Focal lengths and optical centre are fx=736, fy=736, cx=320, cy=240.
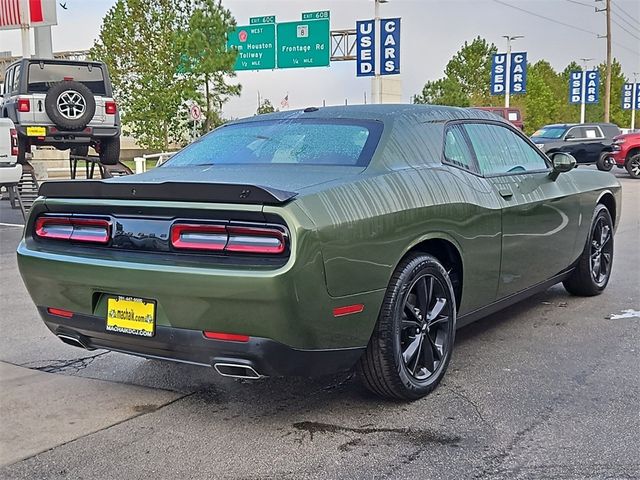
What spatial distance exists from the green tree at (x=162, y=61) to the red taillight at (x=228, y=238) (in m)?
23.4

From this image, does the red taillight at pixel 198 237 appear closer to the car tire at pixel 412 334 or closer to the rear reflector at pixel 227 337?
the rear reflector at pixel 227 337

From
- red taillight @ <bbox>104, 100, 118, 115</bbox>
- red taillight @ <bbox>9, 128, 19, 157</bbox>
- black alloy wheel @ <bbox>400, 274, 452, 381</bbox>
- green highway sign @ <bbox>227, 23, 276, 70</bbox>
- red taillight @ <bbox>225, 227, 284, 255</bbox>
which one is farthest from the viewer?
green highway sign @ <bbox>227, 23, 276, 70</bbox>

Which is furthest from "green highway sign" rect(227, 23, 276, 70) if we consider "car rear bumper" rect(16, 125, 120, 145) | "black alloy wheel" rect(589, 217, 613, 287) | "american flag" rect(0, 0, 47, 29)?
"black alloy wheel" rect(589, 217, 613, 287)

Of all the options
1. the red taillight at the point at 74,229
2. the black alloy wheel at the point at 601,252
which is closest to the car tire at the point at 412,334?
the red taillight at the point at 74,229

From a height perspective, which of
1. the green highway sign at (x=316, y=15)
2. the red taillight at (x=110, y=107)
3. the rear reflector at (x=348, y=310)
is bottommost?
the rear reflector at (x=348, y=310)

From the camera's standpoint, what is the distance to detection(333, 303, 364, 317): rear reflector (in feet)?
10.6

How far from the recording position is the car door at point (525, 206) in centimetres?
460

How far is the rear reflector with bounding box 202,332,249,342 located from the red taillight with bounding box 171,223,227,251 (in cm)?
37

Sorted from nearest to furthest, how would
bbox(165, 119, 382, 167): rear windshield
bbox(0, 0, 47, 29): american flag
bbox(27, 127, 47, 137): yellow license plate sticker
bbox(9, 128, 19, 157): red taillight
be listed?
bbox(165, 119, 382, 167): rear windshield → bbox(9, 128, 19, 157): red taillight → bbox(27, 127, 47, 137): yellow license plate sticker → bbox(0, 0, 47, 29): american flag

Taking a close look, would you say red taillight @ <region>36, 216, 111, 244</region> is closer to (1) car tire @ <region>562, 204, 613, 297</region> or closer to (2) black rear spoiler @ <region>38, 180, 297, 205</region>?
(2) black rear spoiler @ <region>38, 180, 297, 205</region>

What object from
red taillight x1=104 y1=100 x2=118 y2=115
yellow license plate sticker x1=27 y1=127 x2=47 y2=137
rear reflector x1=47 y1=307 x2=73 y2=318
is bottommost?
rear reflector x1=47 y1=307 x2=73 y2=318

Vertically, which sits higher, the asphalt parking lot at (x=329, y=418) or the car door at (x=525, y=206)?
the car door at (x=525, y=206)

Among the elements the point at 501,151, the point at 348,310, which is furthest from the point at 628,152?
the point at 348,310

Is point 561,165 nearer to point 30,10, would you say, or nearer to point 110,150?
point 110,150
